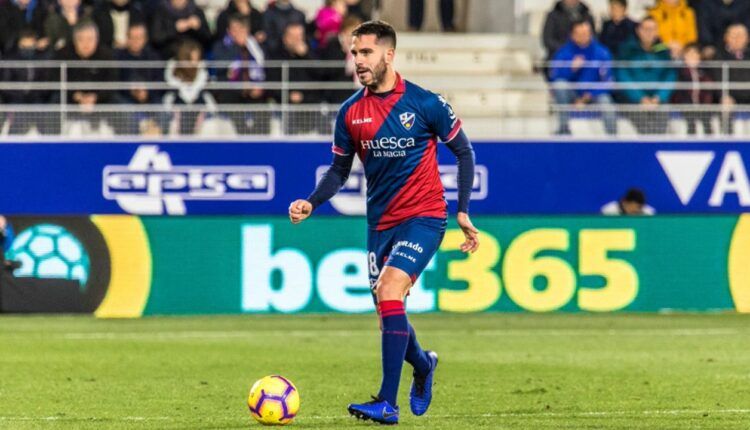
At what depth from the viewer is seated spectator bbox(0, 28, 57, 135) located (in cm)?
1977

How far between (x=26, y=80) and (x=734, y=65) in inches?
361

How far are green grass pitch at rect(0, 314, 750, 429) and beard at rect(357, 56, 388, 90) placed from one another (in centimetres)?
186

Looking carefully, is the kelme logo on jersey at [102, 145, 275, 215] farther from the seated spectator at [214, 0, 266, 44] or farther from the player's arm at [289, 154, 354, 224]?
the player's arm at [289, 154, 354, 224]

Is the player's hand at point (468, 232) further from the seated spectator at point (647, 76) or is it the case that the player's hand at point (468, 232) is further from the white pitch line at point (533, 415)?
the seated spectator at point (647, 76)

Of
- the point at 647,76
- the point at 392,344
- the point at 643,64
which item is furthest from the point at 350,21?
the point at 392,344

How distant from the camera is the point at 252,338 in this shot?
15.5 m

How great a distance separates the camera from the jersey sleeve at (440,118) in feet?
29.2

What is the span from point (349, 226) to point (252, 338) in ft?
9.49

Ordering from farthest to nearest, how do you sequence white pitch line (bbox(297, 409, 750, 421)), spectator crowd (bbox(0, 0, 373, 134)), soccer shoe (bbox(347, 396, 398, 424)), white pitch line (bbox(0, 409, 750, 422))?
spectator crowd (bbox(0, 0, 373, 134))
white pitch line (bbox(297, 409, 750, 421))
white pitch line (bbox(0, 409, 750, 422))
soccer shoe (bbox(347, 396, 398, 424))

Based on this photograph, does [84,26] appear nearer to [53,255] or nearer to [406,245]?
[53,255]

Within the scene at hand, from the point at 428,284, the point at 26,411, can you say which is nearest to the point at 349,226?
the point at 428,284

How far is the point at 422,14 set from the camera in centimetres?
2236

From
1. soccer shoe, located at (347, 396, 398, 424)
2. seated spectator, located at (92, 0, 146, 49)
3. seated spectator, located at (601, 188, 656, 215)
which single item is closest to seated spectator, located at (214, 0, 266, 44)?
seated spectator, located at (92, 0, 146, 49)

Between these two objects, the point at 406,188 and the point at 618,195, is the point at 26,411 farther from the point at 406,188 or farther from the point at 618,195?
the point at 618,195
